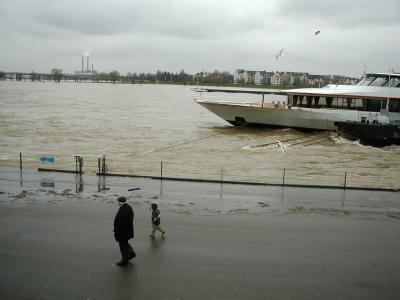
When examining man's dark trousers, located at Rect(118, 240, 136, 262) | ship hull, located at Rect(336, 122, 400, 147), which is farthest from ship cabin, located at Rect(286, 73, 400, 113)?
man's dark trousers, located at Rect(118, 240, 136, 262)

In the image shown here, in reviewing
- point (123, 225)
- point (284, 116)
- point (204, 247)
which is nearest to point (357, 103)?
point (284, 116)

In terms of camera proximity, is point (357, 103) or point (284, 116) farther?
point (284, 116)

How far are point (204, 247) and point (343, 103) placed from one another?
2931 centimetres

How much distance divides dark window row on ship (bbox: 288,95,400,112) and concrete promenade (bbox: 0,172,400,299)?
22.8 metres

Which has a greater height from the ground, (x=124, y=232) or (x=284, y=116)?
(x=284, y=116)

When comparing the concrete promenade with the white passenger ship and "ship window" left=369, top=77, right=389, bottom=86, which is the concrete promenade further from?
"ship window" left=369, top=77, right=389, bottom=86

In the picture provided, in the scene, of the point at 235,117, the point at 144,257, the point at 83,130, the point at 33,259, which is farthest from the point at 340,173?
the point at 83,130

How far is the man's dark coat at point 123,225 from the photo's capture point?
8.24 metres

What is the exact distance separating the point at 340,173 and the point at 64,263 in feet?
53.5

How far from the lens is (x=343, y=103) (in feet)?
117

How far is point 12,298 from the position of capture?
6.88 m

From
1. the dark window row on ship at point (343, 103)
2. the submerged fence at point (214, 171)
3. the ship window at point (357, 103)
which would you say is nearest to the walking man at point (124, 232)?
the submerged fence at point (214, 171)

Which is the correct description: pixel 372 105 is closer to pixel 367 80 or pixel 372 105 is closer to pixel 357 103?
pixel 357 103

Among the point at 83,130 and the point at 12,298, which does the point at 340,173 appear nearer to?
the point at 12,298
